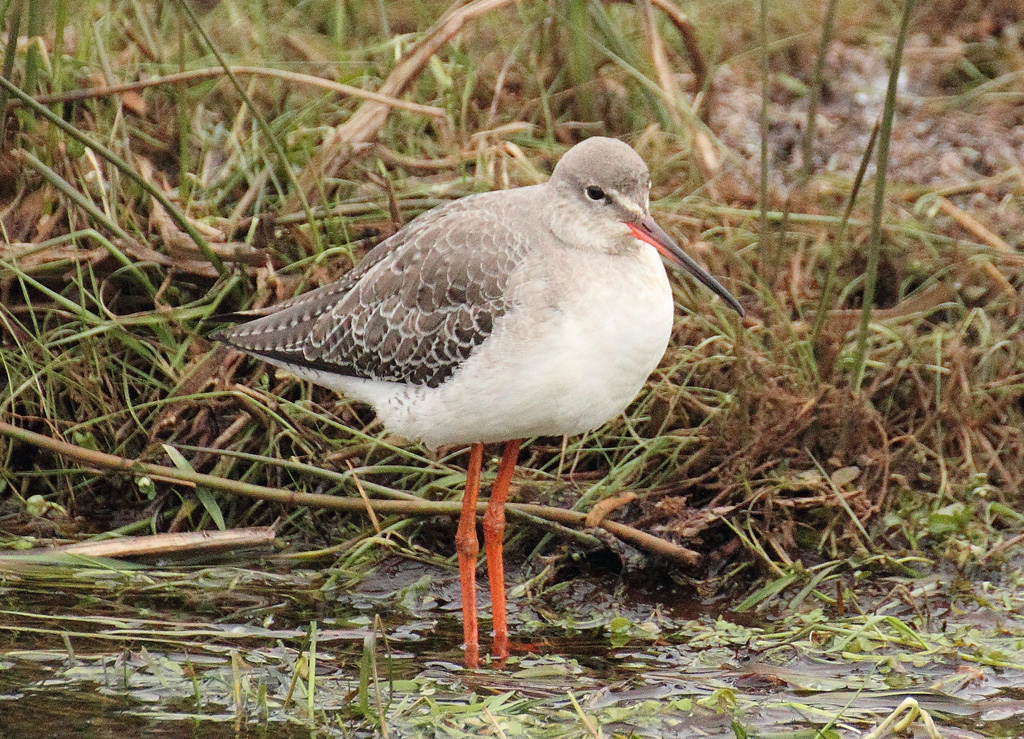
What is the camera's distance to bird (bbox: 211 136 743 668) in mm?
5473

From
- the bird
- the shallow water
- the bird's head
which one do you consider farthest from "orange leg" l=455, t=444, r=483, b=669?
the bird's head

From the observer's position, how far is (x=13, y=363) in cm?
711

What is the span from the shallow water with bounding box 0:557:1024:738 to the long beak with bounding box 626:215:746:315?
58.0 inches

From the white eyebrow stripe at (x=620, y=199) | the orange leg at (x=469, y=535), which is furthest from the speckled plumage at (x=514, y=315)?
the orange leg at (x=469, y=535)

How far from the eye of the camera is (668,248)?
5.69 meters

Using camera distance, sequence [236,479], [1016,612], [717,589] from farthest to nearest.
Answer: [236,479]
[717,589]
[1016,612]

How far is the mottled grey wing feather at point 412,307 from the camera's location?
5.80 metres

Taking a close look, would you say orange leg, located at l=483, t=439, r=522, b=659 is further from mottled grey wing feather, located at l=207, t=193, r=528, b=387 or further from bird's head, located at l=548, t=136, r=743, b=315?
bird's head, located at l=548, t=136, r=743, b=315

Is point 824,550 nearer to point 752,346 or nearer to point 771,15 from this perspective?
point 752,346

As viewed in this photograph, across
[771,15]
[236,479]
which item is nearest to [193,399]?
[236,479]

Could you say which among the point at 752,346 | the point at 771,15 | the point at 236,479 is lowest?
the point at 236,479

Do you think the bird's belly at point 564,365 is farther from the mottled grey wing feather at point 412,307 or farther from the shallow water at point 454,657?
the shallow water at point 454,657

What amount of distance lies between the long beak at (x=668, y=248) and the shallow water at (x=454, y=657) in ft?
4.84

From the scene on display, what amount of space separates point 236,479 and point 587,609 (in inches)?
77.3
